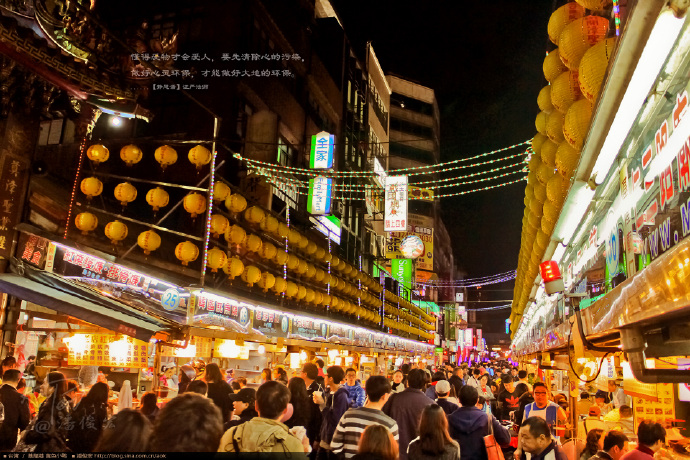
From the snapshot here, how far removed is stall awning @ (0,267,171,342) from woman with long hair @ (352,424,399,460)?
7.14m

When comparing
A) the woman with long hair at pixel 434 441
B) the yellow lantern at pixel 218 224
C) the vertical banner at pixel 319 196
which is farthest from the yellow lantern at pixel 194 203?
the woman with long hair at pixel 434 441

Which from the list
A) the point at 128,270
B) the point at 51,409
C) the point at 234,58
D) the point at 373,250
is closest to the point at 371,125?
the point at 373,250

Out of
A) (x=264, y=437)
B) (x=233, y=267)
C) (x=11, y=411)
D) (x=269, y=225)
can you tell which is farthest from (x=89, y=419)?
(x=269, y=225)

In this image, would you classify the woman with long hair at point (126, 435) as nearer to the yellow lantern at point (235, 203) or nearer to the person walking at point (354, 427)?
the person walking at point (354, 427)

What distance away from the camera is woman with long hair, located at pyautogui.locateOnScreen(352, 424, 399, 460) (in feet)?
13.2

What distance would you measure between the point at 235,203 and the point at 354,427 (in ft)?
40.7

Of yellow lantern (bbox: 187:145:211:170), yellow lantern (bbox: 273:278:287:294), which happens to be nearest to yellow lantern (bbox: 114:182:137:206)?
yellow lantern (bbox: 187:145:211:170)

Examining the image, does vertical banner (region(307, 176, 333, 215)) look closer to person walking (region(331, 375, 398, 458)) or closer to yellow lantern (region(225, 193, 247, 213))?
yellow lantern (region(225, 193, 247, 213))

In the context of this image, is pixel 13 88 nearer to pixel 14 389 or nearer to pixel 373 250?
pixel 14 389

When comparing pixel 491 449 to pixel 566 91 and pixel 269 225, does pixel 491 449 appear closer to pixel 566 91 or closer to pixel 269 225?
pixel 566 91

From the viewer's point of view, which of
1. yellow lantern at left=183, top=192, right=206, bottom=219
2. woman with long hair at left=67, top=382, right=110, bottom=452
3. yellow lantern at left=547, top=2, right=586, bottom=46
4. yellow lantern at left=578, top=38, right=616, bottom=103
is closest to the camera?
yellow lantern at left=578, top=38, right=616, bottom=103

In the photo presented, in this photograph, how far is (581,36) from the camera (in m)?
6.59

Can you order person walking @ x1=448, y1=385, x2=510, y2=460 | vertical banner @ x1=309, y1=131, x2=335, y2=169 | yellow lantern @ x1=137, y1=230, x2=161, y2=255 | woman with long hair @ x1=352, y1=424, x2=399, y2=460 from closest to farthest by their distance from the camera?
woman with long hair @ x1=352, y1=424, x2=399, y2=460, person walking @ x1=448, y1=385, x2=510, y2=460, yellow lantern @ x1=137, y1=230, x2=161, y2=255, vertical banner @ x1=309, y1=131, x2=335, y2=169

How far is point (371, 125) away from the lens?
165 ft
